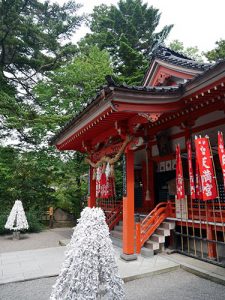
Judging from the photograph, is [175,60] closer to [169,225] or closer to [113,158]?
[113,158]

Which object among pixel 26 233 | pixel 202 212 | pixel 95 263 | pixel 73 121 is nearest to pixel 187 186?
pixel 202 212

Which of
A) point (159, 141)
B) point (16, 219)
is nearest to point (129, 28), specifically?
point (159, 141)

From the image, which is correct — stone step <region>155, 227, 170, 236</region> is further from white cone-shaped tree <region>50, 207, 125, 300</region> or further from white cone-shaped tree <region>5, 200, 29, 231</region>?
white cone-shaped tree <region>5, 200, 29, 231</region>

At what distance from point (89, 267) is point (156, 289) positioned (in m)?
2.56

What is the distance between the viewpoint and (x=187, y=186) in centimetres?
941

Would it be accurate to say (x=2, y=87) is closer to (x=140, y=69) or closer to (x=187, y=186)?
(x=140, y=69)

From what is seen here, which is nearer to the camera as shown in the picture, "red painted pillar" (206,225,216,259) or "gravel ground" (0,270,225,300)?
"gravel ground" (0,270,225,300)

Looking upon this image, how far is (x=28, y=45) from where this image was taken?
58.4 feet

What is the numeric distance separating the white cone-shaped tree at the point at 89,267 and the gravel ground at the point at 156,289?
5.72 feet

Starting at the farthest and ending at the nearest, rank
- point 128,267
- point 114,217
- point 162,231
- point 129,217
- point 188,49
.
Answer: point 188,49, point 114,217, point 162,231, point 129,217, point 128,267

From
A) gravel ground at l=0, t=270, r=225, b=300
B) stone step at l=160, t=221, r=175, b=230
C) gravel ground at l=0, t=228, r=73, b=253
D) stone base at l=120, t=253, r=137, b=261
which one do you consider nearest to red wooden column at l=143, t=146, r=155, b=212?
stone step at l=160, t=221, r=175, b=230

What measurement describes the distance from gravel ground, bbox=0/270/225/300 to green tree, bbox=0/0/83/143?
37.8ft

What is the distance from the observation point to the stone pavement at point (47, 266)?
18.5 feet

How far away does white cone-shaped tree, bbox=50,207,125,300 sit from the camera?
294 centimetres
